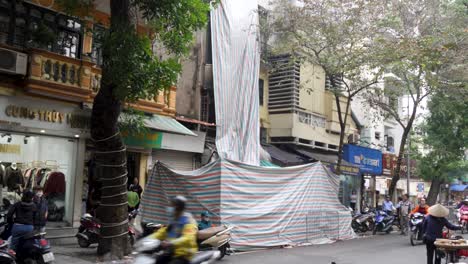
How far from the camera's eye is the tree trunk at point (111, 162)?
10.5 m

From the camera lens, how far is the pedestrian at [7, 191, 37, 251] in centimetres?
880

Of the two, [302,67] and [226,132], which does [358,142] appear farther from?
[226,132]

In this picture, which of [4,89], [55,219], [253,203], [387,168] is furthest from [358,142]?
[4,89]

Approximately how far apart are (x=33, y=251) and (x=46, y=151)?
6117mm

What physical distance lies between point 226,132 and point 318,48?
16.3 feet

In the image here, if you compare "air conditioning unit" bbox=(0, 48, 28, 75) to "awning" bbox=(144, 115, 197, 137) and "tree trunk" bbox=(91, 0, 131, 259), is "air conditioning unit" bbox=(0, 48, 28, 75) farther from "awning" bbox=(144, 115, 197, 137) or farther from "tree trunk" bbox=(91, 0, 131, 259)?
"awning" bbox=(144, 115, 197, 137)

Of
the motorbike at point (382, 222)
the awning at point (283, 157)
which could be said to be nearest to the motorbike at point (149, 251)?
the motorbike at point (382, 222)

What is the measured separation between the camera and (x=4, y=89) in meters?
12.6

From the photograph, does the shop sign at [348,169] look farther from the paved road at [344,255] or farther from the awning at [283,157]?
the paved road at [344,255]

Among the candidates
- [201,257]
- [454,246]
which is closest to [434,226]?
[454,246]

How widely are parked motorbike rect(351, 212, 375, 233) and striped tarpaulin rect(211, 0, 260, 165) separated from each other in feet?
14.9

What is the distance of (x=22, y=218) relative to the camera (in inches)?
351

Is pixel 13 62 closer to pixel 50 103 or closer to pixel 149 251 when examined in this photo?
pixel 50 103

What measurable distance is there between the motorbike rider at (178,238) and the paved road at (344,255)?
5.02 meters
